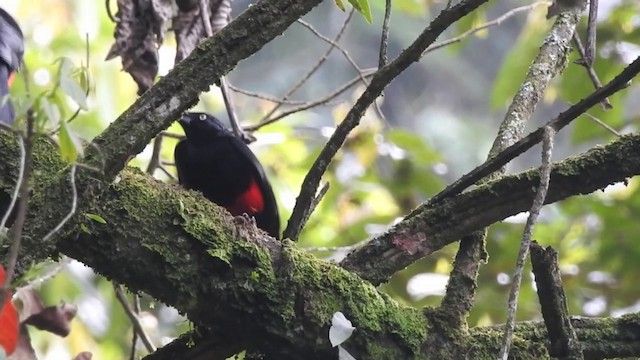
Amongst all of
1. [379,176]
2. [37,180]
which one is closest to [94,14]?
[379,176]

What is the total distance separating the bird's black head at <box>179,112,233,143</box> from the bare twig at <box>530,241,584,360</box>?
1.78m

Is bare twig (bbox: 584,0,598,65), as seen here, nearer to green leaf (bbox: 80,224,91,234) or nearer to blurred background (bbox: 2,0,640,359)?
blurred background (bbox: 2,0,640,359)

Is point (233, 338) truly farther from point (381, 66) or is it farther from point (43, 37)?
point (43, 37)

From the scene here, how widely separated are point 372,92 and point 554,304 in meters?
0.64

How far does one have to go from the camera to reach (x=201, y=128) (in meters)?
3.56

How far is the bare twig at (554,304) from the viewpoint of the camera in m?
1.93

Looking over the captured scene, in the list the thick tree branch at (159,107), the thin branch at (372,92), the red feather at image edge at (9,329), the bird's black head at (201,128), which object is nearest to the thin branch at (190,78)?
the thick tree branch at (159,107)

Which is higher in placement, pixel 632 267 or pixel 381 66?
pixel 632 267

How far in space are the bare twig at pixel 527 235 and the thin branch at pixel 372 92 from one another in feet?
1.12

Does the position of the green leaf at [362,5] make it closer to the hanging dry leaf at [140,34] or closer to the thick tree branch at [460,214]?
the thick tree branch at [460,214]

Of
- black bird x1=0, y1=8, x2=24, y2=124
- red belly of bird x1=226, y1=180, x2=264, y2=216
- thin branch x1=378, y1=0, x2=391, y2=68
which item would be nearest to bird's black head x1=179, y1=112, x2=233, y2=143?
red belly of bird x1=226, y1=180, x2=264, y2=216

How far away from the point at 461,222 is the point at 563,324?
1.10 feet

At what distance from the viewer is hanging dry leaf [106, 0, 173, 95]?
255 centimetres

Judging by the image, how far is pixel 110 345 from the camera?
5125 mm
